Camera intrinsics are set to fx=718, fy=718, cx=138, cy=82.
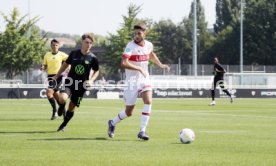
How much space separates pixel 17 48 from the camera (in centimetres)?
6381

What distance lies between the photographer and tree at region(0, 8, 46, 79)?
209 ft

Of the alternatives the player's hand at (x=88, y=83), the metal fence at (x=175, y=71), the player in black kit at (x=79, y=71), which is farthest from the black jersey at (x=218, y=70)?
the metal fence at (x=175, y=71)

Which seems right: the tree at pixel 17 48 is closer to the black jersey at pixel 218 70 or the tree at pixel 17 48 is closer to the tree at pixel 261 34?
the black jersey at pixel 218 70

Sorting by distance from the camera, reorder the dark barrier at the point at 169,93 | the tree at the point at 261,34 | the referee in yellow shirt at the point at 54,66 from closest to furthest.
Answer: the referee in yellow shirt at the point at 54,66 → the dark barrier at the point at 169,93 → the tree at the point at 261,34

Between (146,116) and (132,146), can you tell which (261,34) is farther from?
(132,146)

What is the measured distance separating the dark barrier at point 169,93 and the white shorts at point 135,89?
1349 inches

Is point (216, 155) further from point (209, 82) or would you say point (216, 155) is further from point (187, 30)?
point (187, 30)

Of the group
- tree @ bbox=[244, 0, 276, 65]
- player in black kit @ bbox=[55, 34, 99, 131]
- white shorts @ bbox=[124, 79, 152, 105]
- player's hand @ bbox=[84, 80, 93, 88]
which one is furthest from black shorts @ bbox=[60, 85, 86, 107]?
tree @ bbox=[244, 0, 276, 65]

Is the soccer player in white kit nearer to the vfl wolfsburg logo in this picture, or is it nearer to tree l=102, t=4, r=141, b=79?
the vfl wolfsburg logo

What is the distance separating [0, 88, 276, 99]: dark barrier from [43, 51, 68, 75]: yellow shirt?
2626 centimetres

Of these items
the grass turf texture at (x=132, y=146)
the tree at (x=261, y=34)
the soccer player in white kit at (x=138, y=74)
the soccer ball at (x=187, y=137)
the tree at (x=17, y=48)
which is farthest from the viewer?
the tree at (x=261, y=34)

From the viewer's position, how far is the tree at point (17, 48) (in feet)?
209

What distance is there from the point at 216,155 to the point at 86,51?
564 cm

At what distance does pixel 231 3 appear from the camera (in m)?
129
